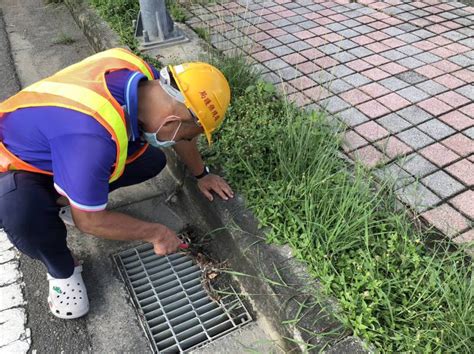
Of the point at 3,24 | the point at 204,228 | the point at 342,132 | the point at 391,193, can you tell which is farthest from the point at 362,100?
the point at 3,24

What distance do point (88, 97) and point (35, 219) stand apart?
634mm

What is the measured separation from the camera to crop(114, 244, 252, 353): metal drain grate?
2.20 m

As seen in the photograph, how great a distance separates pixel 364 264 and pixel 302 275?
0.97 feet

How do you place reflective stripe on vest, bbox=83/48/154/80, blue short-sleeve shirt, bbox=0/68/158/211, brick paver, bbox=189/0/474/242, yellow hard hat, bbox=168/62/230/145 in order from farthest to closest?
brick paver, bbox=189/0/474/242
reflective stripe on vest, bbox=83/48/154/80
yellow hard hat, bbox=168/62/230/145
blue short-sleeve shirt, bbox=0/68/158/211

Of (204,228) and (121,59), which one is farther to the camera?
(204,228)

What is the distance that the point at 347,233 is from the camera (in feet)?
7.04

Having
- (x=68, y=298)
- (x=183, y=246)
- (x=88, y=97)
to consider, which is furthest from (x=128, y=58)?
→ (x=68, y=298)

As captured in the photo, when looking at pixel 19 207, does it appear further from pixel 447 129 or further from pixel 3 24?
pixel 3 24

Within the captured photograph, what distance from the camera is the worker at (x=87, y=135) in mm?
1770

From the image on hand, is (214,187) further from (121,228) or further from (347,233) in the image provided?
(347,233)

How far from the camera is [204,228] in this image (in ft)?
8.93

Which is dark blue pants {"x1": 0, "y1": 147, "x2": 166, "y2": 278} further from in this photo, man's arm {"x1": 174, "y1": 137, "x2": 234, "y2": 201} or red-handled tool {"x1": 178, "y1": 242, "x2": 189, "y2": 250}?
man's arm {"x1": 174, "y1": 137, "x2": 234, "y2": 201}

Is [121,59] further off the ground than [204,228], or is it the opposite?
[121,59]

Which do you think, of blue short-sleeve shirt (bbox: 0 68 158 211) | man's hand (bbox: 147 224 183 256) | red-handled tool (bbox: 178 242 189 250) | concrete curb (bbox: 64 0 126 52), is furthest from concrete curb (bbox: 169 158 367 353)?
concrete curb (bbox: 64 0 126 52)
